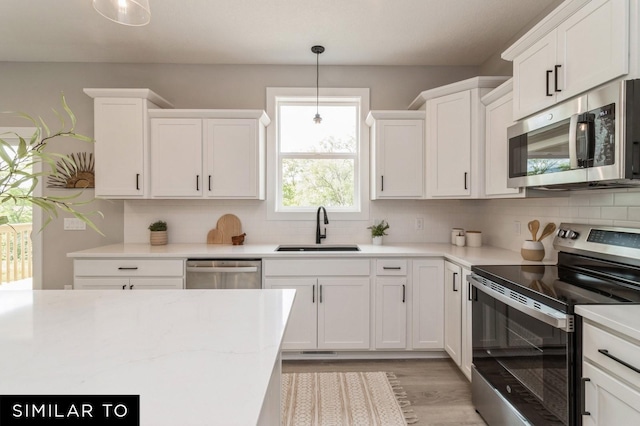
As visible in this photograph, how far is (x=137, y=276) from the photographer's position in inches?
110

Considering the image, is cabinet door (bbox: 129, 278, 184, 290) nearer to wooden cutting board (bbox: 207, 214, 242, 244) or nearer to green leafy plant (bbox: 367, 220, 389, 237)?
wooden cutting board (bbox: 207, 214, 242, 244)

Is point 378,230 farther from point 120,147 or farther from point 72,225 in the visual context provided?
point 72,225

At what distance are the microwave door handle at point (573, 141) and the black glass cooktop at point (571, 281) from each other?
575 mm

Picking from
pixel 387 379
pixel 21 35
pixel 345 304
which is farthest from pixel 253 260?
pixel 21 35

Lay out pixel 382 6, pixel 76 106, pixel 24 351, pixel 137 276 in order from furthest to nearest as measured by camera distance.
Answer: pixel 76 106 → pixel 137 276 → pixel 382 6 → pixel 24 351

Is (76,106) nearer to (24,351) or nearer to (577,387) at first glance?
(24,351)

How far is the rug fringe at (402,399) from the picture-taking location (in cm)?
213

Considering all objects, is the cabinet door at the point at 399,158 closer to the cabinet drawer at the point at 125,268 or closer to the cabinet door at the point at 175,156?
the cabinet door at the point at 175,156

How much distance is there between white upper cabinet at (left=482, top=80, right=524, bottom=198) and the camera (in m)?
2.43

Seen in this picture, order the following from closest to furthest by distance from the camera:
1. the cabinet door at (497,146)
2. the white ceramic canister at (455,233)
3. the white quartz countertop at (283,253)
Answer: the cabinet door at (497,146) < the white quartz countertop at (283,253) < the white ceramic canister at (455,233)

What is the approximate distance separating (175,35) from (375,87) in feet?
6.22

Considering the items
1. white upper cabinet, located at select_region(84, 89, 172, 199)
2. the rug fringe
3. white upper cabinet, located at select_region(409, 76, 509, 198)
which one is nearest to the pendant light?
white upper cabinet, located at select_region(409, 76, 509, 198)

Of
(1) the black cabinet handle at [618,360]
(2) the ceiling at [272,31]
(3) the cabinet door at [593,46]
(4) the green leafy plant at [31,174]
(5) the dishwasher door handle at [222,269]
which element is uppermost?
(2) the ceiling at [272,31]

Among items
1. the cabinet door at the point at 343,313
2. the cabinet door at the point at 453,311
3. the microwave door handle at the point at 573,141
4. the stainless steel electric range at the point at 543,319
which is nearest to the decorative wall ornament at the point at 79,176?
the cabinet door at the point at 343,313
